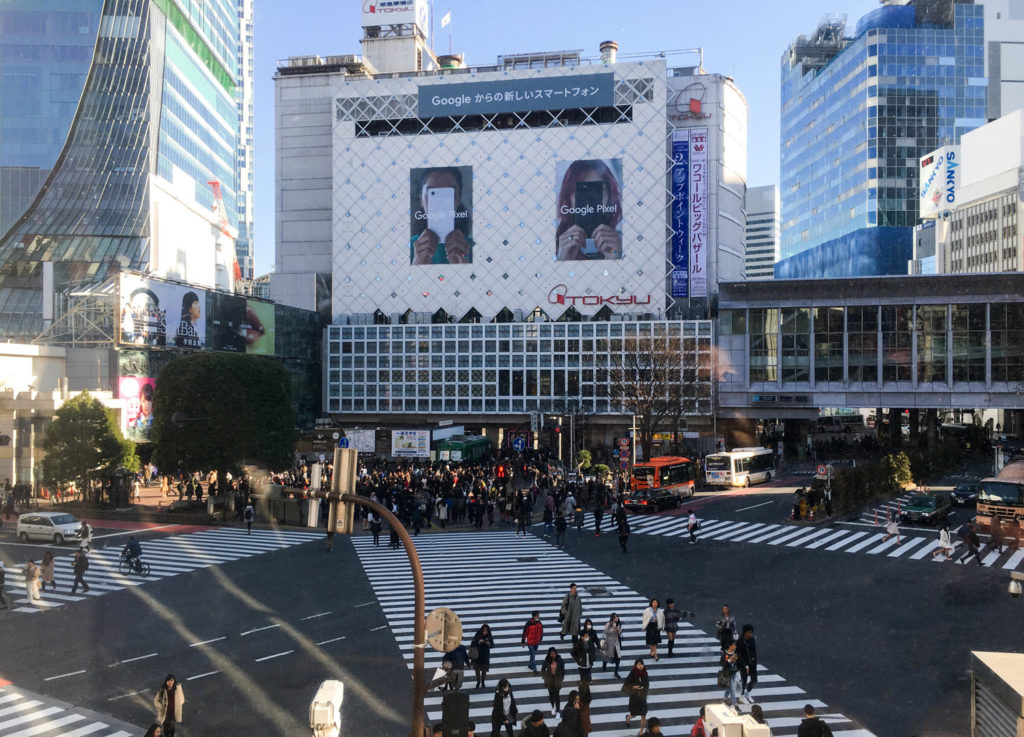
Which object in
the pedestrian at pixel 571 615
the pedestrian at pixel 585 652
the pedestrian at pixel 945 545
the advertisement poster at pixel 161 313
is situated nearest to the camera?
the pedestrian at pixel 585 652

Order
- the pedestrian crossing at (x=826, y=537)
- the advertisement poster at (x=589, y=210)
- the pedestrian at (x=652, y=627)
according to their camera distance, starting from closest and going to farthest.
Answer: the pedestrian at (x=652, y=627) → the pedestrian crossing at (x=826, y=537) → the advertisement poster at (x=589, y=210)

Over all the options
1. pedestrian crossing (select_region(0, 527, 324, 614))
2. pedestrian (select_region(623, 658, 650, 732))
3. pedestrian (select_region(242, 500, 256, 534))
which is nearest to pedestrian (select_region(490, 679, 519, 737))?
pedestrian (select_region(623, 658, 650, 732))

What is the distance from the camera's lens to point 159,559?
30.6 meters

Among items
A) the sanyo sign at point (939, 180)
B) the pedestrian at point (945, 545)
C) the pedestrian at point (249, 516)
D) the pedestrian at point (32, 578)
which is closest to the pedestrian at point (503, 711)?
the pedestrian at point (32, 578)

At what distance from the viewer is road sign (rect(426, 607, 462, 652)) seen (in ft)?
36.8

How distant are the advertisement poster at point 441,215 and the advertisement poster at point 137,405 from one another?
4019 cm

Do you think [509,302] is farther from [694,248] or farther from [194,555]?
[194,555]

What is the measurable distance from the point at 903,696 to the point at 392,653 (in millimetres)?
10729

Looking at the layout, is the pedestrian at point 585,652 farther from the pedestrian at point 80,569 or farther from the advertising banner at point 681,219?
the advertising banner at point 681,219

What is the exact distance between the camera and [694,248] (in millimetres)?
84312

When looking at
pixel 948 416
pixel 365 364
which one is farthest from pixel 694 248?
pixel 948 416

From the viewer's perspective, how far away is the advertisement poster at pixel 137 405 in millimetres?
51688

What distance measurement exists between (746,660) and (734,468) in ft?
116

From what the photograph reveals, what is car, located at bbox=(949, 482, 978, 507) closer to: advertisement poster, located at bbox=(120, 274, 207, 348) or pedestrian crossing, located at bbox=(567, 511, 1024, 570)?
pedestrian crossing, located at bbox=(567, 511, 1024, 570)
